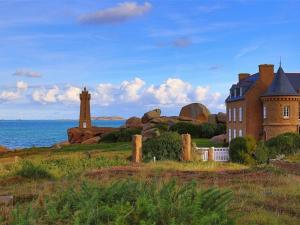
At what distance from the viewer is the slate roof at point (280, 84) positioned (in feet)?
147

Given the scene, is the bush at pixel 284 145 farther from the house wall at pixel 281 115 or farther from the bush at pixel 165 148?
the house wall at pixel 281 115

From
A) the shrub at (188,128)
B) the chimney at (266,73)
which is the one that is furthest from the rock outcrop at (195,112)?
the chimney at (266,73)

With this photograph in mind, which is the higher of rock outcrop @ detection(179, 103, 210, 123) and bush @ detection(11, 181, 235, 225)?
rock outcrop @ detection(179, 103, 210, 123)

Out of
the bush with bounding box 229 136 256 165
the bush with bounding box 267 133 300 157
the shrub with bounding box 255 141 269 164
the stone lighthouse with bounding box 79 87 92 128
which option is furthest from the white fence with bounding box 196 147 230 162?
the stone lighthouse with bounding box 79 87 92 128

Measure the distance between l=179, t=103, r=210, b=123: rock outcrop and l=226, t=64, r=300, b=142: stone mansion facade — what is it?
12.2 meters

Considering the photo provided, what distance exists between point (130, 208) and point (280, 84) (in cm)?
4074

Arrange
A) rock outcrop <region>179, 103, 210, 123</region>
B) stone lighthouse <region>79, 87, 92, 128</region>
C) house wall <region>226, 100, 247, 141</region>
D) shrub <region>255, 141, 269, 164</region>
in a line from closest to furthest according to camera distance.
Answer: shrub <region>255, 141, 269, 164</region>
house wall <region>226, 100, 247, 141</region>
rock outcrop <region>179, 103, 210, 123</region>
stone lighthouse <region>79, 87, 92, 128</region>

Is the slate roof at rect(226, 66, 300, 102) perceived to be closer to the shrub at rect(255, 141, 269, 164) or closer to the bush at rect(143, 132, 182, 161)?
the shrub at rect(255, 141, 269, 164)

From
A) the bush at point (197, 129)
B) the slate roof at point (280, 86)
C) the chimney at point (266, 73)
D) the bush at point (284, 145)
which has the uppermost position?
the chimney at point (266, 73)

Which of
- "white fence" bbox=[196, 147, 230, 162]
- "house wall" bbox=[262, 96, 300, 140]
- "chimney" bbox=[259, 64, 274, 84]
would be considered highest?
"chimney" bbox=[259, 64, 274, 84]

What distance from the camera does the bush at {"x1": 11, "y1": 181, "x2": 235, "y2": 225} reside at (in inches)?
260

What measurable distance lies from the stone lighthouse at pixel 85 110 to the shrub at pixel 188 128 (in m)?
16.1

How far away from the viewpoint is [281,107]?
44.7m

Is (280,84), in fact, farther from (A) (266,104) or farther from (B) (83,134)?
(B) (83,134)
